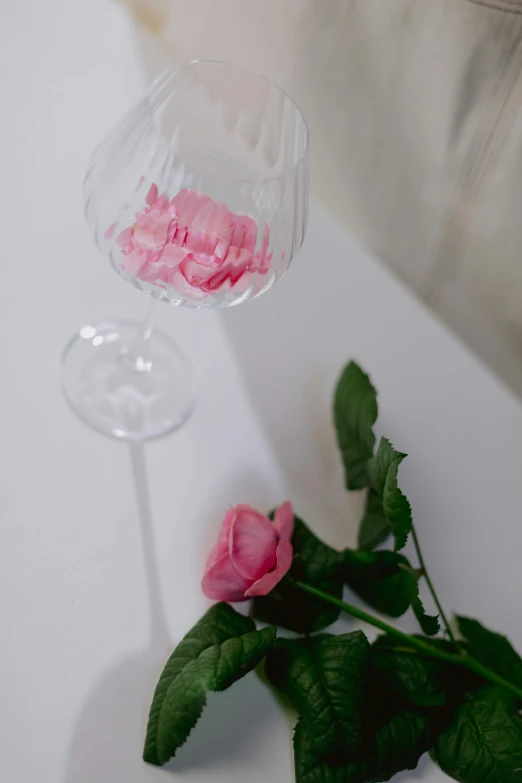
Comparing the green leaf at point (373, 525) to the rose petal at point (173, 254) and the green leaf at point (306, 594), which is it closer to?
the green leaf at point (306, 594)

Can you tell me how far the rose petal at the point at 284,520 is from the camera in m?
0.43

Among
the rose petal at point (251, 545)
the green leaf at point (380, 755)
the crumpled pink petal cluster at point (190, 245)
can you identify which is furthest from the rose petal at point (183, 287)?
the green leaf at point (380, 755)

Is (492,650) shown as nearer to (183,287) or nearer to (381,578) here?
(381,578)

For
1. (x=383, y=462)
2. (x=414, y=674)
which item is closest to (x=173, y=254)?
(x=383, y=462)

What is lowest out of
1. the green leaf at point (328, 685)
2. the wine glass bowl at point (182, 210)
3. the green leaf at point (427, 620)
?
the green leaf at point (328, 685)

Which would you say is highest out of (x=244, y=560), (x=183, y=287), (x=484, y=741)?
(x=183, y=287)

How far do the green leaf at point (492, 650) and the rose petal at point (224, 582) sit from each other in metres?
0.14

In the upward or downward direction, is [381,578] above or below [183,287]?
below

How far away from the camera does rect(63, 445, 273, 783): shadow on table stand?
14.8 inches

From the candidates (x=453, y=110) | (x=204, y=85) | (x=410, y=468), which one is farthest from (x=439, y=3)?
(x=410, y=468)

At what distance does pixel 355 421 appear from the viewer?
1.59 ft

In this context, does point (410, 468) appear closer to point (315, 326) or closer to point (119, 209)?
point (315, 326)

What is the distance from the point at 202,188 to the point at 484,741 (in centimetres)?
32

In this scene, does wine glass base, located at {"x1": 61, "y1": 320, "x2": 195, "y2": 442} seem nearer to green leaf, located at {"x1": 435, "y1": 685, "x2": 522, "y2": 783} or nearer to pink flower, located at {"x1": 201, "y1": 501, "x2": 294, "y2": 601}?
pink flower, located at {"x1": 201, "y1": 501, "x2": 294, "y2": 601}
